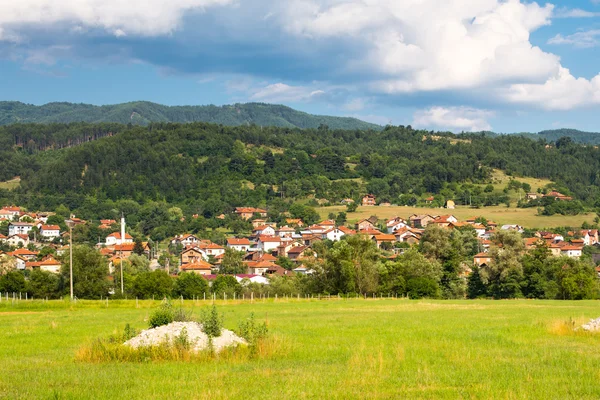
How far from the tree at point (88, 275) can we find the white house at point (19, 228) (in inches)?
4443

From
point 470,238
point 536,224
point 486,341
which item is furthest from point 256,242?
point 486,341

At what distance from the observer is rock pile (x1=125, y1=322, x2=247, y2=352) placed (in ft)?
69.7

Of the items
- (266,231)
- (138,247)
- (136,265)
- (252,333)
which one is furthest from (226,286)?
(266,231)

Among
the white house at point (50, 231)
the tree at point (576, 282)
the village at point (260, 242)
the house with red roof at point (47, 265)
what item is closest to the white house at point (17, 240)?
the village at point (260, 242)

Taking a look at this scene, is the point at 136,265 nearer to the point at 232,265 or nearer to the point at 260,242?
the point at 232,265

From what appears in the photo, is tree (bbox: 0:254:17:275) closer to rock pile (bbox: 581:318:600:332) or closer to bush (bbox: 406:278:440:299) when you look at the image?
bush (bbox: 406:278:440:299)

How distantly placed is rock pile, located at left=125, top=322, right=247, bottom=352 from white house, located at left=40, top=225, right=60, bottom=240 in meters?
167

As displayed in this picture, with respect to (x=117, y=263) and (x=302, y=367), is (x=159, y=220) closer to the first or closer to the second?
(x=117, y=263)

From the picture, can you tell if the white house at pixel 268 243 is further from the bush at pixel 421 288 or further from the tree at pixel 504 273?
the bush at pixel 421 288

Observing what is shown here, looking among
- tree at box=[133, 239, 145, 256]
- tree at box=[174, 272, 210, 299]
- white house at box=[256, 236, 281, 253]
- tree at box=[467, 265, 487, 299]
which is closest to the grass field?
tree at box=[174, 272, 210, 299]

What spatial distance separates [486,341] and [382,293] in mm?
52267

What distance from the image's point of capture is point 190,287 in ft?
261

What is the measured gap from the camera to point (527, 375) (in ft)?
57.2

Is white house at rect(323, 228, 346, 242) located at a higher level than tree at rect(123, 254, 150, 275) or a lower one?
higher
